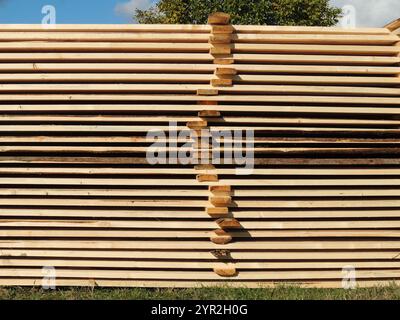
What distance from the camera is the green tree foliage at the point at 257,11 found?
50.8ft

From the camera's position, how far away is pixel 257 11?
15.5 meters

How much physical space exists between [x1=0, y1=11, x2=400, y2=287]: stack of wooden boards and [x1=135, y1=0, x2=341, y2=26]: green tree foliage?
10336 millimetres

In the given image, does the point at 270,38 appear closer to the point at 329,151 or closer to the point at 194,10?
the point at 329,151

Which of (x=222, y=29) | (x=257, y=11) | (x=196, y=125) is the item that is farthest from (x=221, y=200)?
(x=257, y=11)

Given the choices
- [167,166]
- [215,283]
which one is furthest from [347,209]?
[167,166]

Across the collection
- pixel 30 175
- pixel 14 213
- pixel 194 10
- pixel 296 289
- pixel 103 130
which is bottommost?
pixel 296 289

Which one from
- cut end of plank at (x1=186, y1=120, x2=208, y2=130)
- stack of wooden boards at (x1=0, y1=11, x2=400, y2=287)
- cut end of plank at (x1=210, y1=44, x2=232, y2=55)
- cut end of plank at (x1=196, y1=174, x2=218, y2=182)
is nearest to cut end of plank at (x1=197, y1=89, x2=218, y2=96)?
stack of wooden boards at (x1=0, y1=11, x2=400, y2=287)

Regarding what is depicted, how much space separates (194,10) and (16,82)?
1199 centimetres

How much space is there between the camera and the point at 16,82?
523 centimetres

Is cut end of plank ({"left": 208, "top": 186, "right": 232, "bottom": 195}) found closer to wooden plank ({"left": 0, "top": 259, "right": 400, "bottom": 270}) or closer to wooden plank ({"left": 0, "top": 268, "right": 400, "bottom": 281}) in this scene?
wooden plank ({"left": 0, "top": 259, "right": 400, "bottom": 270})

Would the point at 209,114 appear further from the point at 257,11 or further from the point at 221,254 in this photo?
the point at 257,11

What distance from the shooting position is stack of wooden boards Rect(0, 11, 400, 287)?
513 centimetres

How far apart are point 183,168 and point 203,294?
1.25 m

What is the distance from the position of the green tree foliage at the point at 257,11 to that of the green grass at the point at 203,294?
11.4m
